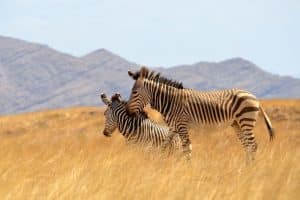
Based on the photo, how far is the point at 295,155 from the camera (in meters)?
9.69

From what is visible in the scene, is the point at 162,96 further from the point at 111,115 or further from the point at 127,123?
the point at 111,115

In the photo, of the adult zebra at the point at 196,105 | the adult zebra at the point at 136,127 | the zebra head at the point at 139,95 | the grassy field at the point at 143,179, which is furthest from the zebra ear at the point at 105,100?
the grassy field at the point at 143,179

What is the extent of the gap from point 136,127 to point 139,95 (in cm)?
72

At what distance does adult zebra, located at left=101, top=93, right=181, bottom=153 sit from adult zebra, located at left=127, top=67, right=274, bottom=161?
300mm

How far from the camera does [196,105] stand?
1480 centimetres

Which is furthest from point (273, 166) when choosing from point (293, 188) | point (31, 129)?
point (31, 129)

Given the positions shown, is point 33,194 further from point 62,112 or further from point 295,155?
point 62,112

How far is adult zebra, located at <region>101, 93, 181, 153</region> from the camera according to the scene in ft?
48.3

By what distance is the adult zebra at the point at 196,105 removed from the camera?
48.0 feet

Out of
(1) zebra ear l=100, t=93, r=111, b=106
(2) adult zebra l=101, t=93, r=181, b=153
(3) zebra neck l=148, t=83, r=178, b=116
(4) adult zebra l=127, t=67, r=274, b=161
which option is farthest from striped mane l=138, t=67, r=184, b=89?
(1) zebra ear l=100, t=93, r=111, b=106

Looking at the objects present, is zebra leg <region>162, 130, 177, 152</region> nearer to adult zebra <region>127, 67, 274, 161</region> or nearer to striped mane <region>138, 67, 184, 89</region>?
adult zebra <region>127, 67, 274, 161</region>

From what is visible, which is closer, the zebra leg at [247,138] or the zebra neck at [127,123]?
the zebra leg at [247,138]

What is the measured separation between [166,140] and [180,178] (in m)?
6.24

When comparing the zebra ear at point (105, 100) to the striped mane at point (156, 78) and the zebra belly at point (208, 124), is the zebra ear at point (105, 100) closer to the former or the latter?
the striped mane at point (156, 78)
